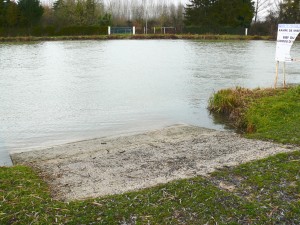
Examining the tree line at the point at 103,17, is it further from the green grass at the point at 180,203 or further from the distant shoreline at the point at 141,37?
the green grass at the point at 180,203

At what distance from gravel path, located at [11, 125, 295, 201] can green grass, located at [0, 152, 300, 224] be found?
357 mm

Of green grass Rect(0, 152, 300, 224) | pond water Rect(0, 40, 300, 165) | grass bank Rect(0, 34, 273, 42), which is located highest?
grass bank Rect(0, 34, 273, 42)

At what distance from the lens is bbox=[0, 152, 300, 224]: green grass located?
4.28m

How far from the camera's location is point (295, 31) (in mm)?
11711

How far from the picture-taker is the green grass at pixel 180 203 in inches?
169

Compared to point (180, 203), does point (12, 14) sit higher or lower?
higher

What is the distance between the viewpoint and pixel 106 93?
556 inches

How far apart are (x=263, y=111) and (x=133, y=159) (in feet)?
15.5

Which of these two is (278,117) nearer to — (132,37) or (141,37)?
(132,37)

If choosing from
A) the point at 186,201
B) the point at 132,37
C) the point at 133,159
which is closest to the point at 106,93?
the point at 133,159

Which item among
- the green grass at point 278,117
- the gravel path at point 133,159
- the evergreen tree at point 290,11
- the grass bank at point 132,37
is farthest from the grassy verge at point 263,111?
the evergreen tree at point 290,11

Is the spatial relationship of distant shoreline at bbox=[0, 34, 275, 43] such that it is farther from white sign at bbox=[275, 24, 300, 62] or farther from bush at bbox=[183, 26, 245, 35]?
white sign at bbox=[275, 24, 300, 62]

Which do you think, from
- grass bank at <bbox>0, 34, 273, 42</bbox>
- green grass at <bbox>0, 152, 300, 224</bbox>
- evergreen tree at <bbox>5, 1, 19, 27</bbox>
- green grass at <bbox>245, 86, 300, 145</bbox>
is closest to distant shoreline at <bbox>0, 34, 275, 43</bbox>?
grass bank at <bbox>0, 34, 273, 42</bbox>

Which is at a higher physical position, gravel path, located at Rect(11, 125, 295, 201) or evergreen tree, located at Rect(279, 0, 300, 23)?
evergreen tree, located at Rect(279, 0, 300, 23)
